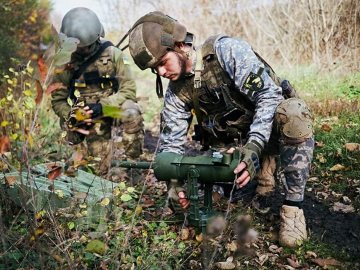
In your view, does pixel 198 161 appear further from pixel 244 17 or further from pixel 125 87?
pixel 244 17

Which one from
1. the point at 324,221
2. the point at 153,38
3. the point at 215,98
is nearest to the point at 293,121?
the point at 215,98

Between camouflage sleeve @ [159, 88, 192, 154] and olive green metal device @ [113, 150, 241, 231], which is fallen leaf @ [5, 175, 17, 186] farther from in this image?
camouflage sleeve @ [159, 88, 192, 154]

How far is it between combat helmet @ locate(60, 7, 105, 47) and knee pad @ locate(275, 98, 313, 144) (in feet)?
8.23

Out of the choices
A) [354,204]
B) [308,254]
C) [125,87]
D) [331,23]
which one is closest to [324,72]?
[331,23]

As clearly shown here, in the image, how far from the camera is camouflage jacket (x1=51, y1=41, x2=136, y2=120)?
487cm

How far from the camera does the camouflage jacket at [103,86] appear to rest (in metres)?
4.87

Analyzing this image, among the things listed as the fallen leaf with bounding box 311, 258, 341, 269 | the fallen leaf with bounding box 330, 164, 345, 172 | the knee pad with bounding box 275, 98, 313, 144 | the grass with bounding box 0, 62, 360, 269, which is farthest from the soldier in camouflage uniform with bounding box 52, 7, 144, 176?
the fallen leaf with bounding box 311, 258, 341, 269

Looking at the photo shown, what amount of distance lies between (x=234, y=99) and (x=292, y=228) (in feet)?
3.13

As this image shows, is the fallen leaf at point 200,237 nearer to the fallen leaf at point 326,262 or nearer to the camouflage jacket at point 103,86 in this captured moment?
the fallen leaf at point 326,262

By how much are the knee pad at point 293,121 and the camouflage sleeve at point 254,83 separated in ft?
0.20

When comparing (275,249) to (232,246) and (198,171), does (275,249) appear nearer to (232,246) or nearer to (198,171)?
(232,246)

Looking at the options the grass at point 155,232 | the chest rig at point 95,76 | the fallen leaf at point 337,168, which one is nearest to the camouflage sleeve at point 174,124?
the grass at point 155,232

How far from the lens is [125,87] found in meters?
4.88

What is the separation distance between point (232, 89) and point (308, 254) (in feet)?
3.89
